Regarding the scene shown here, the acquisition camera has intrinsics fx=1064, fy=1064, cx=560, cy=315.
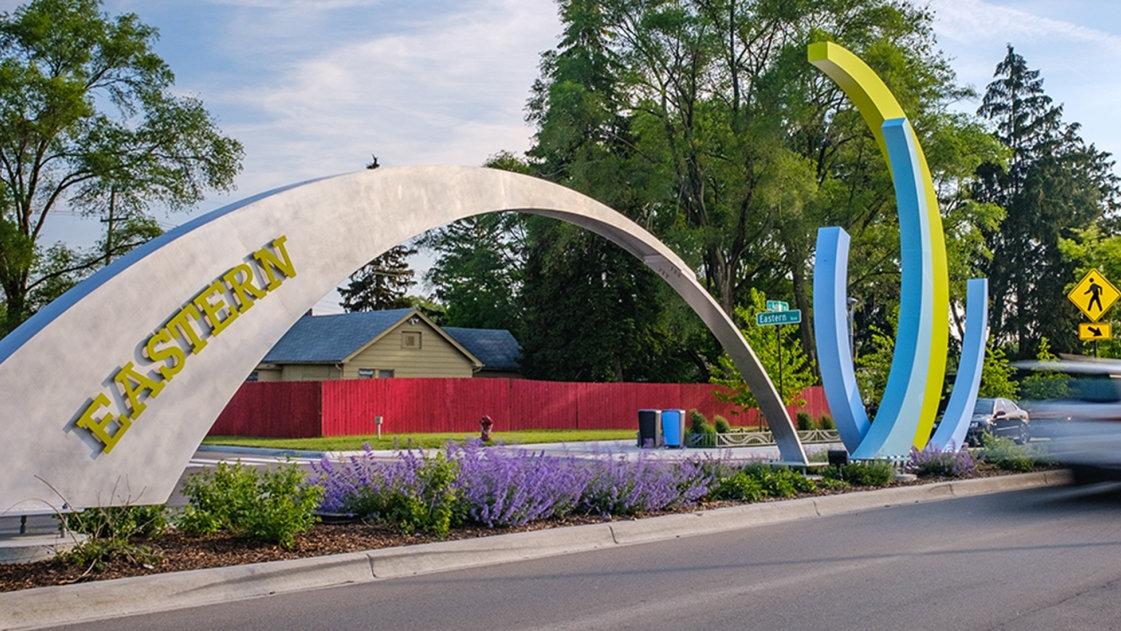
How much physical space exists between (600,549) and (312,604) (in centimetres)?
327

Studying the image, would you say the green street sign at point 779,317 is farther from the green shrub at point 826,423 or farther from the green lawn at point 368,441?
the green shrub at point 826,423

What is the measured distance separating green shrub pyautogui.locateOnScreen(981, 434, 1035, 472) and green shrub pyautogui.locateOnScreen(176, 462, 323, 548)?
1212cm

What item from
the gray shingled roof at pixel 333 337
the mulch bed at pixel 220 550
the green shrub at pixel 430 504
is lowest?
the mulch bed at pixel 220 550

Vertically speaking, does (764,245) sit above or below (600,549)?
above

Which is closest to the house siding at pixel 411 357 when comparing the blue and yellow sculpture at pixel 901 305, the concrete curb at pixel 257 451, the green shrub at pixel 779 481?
the concrete curb at pixel 257 451

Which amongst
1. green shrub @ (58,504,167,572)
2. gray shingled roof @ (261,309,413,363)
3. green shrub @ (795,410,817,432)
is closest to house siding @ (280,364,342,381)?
→ gray shingled roof @ (261,309,413,363)

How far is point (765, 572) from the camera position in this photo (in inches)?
328

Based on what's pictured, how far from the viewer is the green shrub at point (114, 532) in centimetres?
713

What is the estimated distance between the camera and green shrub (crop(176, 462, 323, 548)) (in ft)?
26.5

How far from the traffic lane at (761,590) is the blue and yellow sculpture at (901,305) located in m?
5.53

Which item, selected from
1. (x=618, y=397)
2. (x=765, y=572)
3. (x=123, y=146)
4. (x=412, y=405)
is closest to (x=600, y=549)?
(x=765, y=572)

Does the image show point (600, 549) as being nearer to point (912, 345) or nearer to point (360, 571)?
point (360, 571)

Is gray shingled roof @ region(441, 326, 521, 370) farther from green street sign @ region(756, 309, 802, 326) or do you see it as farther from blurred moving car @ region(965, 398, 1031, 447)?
green street sign @ region(756, 309, 802, 326)

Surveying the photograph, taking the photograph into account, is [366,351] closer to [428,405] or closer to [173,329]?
Answer: [428,405]
